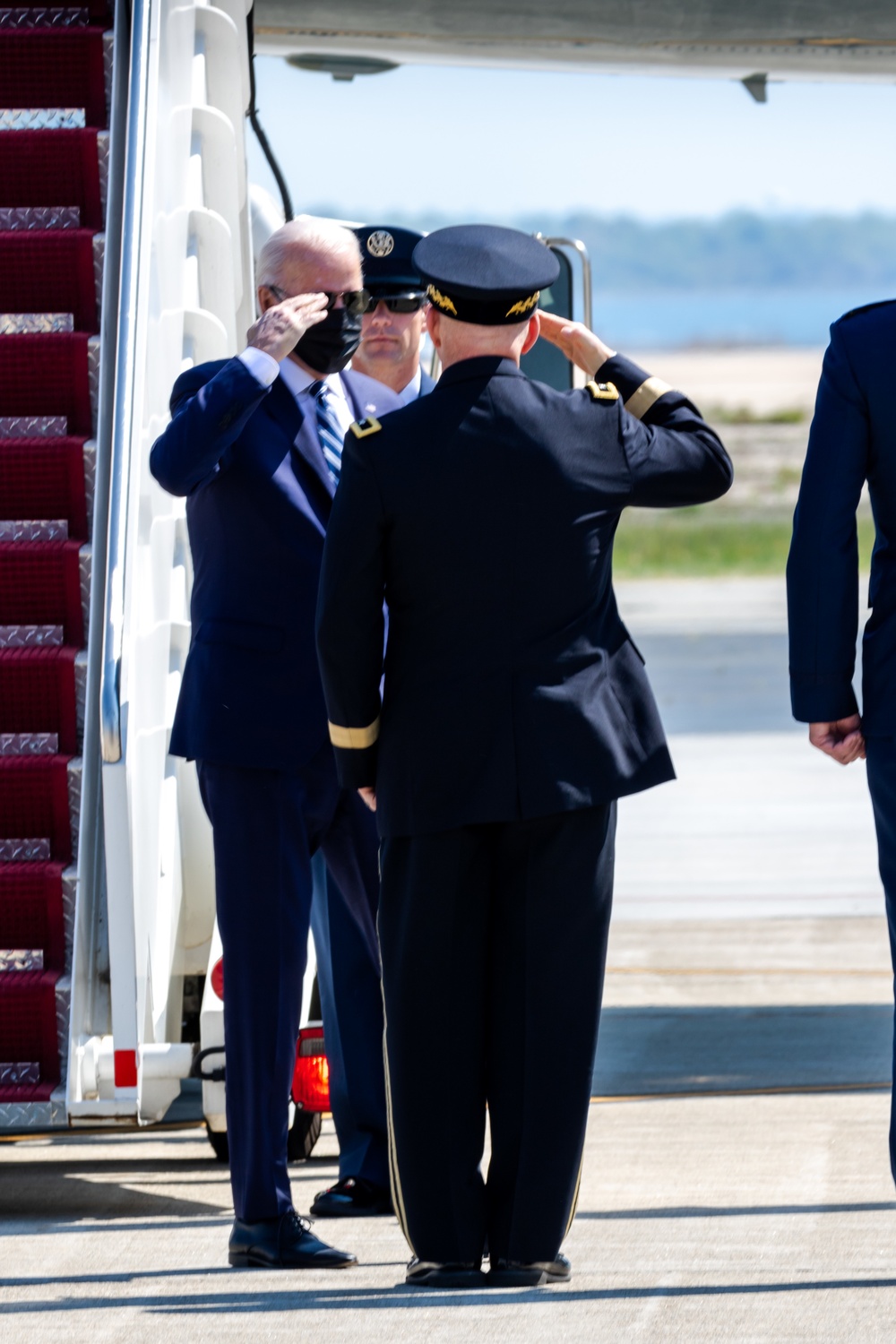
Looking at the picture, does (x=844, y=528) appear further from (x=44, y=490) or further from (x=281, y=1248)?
(x=44, y=490)

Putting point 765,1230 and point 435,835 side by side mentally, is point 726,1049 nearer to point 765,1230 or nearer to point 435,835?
point 765,1230

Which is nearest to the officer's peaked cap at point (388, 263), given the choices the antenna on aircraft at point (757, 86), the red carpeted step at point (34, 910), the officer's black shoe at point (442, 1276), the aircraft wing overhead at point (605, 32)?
the red carpeted step at point (34, 910)

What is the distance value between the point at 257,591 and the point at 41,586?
0.85 m

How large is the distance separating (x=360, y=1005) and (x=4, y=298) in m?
1.79

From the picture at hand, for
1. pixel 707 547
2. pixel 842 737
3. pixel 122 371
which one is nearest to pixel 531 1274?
pixel 842 737

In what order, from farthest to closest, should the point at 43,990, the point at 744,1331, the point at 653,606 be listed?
the point at 653,606, the point at 43,990, the point at 744,1331

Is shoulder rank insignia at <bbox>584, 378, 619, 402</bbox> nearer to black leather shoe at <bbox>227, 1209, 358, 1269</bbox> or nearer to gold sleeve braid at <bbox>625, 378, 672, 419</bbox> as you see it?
gold sleeve braid at <bbox>625, 378, 672, 419</bbox>

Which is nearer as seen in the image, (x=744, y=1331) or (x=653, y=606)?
(x=744, y=1331)

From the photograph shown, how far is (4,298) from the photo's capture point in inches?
177

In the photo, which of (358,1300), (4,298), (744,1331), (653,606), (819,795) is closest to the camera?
(744,1331)

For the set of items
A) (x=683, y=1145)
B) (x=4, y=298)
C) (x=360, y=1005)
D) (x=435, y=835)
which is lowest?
(x=683, y=1145)

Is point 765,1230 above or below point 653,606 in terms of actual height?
below

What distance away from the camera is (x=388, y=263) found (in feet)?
13.9

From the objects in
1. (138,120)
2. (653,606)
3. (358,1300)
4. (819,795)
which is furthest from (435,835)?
(653,606)
